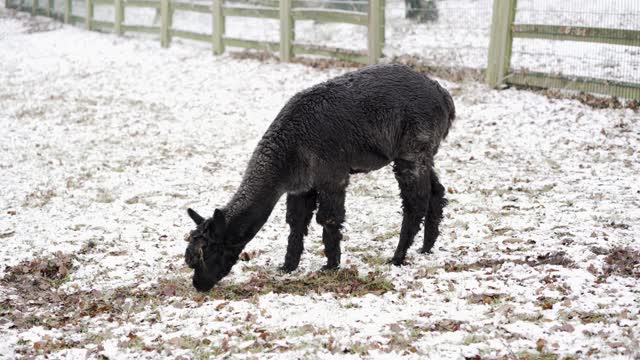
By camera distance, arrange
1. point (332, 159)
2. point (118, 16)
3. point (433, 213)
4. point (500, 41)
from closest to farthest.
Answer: point (332, 159), point (433, 213), point (500, 41), point (118, 16)

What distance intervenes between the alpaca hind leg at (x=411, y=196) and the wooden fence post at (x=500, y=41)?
6209mm

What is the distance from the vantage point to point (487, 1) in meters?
12.7

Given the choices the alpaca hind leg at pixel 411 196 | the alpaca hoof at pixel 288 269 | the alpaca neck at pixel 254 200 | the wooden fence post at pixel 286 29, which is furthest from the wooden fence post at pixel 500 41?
the alpaca neck at pixel 254 200

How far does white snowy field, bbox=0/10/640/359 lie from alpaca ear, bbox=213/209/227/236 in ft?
1.99

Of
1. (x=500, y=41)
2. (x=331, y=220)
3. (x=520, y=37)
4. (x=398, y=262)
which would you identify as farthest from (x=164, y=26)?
(x=398, y=262)

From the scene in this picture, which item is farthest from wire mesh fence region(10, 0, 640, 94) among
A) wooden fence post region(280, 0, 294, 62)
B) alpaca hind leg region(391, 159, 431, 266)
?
alpaca hind leg region(391, 159, 431, 266)

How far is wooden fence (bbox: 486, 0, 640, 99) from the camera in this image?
10516 millimetres

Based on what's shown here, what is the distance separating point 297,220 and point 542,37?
6.76 metres

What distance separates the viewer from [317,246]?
7.43 meters

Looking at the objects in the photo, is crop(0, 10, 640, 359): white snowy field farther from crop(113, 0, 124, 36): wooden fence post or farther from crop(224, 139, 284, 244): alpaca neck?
crop(113, 0, 124, 36): wooden fence post

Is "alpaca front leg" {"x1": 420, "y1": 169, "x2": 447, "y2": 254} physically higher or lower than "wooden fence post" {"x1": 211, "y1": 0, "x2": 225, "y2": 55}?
lower

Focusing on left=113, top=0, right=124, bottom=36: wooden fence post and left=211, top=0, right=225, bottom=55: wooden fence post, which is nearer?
left=211, top=0, right=225, bottom=55: wooden fence post

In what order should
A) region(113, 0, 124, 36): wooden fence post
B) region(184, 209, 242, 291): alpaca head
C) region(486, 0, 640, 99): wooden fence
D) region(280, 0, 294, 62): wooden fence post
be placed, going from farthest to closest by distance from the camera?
region(113, 0, 124, 36): wooden fence post → region(280, 0, 294, 62): wooden fence post → region(486, 0, 640, 99): wooden fence → region(184, 209, 242, 291): alpaca head

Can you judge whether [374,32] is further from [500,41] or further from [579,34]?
[579,34]
